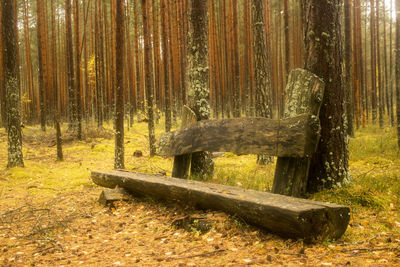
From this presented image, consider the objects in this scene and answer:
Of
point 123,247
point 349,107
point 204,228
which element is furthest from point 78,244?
point 349,107

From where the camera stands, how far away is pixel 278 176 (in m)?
3.64

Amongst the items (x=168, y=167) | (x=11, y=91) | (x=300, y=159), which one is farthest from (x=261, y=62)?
(x=11, y=91)

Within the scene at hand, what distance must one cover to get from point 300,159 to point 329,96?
97 cm

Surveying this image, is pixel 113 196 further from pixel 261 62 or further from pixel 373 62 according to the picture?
pixel 373 62

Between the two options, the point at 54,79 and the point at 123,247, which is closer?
the point at 123,247

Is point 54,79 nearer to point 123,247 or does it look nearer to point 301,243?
point 123,247

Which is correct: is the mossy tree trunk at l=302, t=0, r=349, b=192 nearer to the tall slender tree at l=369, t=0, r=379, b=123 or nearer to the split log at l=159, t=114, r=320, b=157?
the split log at l=159, t=114, r=320, b=157

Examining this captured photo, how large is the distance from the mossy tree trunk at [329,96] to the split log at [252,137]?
600 mm

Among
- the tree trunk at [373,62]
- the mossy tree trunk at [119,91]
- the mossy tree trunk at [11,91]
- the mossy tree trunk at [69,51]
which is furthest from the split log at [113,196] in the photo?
the tree trunk at [373,62]

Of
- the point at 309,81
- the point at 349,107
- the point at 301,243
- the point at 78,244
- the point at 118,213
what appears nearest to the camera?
the point at 301,243

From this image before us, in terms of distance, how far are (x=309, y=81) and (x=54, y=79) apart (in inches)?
740

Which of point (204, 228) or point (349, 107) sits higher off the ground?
point (349, 107)

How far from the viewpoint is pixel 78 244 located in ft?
11.1

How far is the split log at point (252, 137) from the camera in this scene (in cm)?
322
